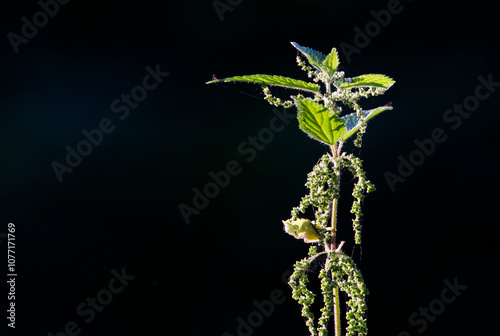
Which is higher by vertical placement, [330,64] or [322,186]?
[330,64]

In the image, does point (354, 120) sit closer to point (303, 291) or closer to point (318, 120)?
point (318, 120)

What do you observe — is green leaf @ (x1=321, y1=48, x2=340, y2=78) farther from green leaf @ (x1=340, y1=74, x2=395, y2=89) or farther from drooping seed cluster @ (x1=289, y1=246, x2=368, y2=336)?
drooping seed cluster @ (x1=289, y1=246, x2=368, y2=336)

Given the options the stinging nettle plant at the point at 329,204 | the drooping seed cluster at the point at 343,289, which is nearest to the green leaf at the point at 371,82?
the stinging nettle plant at the point at 329,204

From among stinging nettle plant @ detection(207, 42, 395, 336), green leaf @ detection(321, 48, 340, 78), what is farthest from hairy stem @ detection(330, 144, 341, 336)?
green leaf @ detection(321, 48, 340, 78)

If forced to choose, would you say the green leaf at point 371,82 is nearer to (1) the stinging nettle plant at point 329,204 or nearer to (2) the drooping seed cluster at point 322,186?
(1) the stinging nettle plant at point 329,204

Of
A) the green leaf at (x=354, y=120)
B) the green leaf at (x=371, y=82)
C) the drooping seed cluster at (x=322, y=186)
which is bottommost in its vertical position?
the drooping seed cluster at (x=322, y=186)

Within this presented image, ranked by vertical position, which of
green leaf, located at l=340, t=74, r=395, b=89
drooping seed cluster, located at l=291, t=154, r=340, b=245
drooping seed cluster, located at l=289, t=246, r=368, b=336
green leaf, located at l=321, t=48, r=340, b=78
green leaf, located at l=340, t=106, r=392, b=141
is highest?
green leaf, located at l=321, t=48, r=340, b=78

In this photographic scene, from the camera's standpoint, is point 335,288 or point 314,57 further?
point 314,57

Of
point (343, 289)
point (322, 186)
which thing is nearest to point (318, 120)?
point (322, 186)
